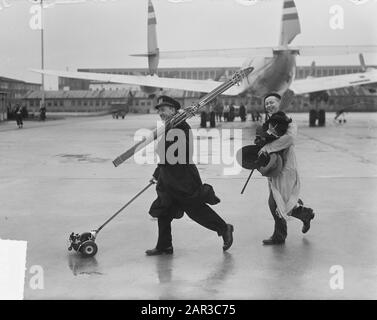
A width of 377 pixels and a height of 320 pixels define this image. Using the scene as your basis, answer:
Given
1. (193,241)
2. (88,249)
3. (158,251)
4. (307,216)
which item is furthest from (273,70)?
(88,249)

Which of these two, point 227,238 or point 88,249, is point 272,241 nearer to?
point 227,238

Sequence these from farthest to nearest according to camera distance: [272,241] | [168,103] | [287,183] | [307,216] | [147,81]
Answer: [147,81] → [307,216] → [272,241] → [287,183] → [168,103]

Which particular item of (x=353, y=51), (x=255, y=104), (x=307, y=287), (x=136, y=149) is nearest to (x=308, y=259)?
(x=307, y=287)

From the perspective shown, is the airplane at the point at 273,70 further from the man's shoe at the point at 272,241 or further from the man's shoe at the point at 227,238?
the man's shoe at the point at 227,238

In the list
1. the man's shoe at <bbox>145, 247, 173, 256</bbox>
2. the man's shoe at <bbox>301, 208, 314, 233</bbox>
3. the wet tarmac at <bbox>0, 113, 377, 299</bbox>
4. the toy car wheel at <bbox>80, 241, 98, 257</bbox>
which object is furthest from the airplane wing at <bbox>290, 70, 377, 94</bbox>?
the toy car wheel at <bbox>80, 241, 98, 257</bbox>

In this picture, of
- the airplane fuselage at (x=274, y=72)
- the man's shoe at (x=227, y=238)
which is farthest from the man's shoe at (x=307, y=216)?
the airplane fuselage at (x=274, y=72)

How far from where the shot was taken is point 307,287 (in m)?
4.03

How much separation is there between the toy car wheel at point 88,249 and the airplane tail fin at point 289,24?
2035 cm

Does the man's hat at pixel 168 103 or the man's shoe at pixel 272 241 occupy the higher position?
the man's hat at pixel 168 103

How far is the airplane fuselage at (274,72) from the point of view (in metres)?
22.4

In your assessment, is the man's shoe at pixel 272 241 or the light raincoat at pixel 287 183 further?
the man's shoe at pixel 272 241

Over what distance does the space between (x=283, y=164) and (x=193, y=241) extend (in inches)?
50.3

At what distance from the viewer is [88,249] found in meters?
4.98

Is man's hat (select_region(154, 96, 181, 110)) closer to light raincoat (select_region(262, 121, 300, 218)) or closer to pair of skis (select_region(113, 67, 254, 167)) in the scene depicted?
pair of skis (select_region(113, 67, 254, 167))
